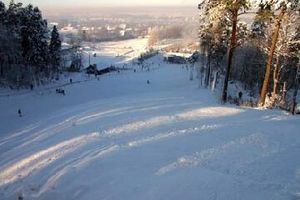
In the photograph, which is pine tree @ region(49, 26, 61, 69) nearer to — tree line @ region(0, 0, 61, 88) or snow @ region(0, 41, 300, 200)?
tree line @ region(0, 0, 61, 88)

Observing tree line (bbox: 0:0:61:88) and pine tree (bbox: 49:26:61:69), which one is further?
pine tree (bbox: 49:26:61:69)

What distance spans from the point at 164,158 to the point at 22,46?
2343 inches

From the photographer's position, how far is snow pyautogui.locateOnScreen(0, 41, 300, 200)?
1192 centimetres

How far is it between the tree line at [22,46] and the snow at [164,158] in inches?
1830

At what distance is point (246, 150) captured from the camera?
14633mm

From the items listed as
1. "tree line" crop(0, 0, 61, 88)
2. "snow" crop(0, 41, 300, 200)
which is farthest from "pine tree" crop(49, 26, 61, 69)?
"snow" crop(0, 41, 300, 200)

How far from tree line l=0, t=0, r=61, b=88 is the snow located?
152 ft

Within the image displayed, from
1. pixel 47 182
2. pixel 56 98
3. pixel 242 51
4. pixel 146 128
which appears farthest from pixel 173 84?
pixel 47 182

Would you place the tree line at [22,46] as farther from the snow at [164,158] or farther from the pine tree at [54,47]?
the snow at [164,158]

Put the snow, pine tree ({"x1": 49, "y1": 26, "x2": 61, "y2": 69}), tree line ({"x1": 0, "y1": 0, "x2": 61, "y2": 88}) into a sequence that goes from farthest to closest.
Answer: pine tree ({"x1": 49, "y1": 26, "x2": 61, "y2": 69}) → tree line ({"x1": 0, "y1": 0, "x2": 61, "y2": 88}) → the snow

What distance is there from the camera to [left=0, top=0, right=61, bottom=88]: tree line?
65.2 meters

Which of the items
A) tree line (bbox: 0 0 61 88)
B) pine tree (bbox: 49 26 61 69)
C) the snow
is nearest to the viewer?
the snow

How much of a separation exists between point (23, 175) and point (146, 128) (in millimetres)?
5687

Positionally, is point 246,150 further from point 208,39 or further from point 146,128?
point 208,39
